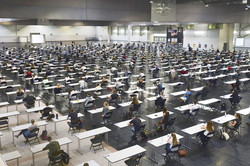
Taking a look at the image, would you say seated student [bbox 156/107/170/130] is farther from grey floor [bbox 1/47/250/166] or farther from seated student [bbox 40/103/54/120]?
seated student [bbox 40/103/54/120]

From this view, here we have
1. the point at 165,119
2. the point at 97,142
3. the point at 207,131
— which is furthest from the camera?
the point at 165,119

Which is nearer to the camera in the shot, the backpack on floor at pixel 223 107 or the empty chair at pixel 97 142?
the empty chair at pixel 97 142

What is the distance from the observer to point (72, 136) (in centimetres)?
1165

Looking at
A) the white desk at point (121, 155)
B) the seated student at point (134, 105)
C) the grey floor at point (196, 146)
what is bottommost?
the grey floor at point (196, 146)

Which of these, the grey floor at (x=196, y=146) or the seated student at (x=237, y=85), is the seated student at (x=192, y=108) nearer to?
the grey floor at (x=196, y=146)

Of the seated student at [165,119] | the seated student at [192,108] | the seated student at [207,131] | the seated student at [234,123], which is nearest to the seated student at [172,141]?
the seated student at [207,131]

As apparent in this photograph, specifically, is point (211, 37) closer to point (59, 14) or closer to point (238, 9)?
point (238, 9)

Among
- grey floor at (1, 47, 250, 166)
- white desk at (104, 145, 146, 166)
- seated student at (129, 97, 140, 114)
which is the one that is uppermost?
seated student at (129, 97, 140, 114)

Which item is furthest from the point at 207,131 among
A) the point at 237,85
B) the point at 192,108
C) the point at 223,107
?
the point at 237,85

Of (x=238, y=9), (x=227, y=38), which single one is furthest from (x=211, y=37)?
(x=238, y=9)

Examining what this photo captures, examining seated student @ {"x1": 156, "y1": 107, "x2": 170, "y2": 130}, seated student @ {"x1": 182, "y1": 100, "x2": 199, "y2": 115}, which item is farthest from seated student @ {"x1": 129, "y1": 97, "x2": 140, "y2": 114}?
seated student @ {"x1": 182, "y1": 100, "x2": 199, "y2": 115}

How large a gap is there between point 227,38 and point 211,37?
290cm

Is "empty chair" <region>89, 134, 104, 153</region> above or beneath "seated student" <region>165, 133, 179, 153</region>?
beneath

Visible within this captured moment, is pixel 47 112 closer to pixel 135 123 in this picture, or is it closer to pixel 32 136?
pixel 32 136
